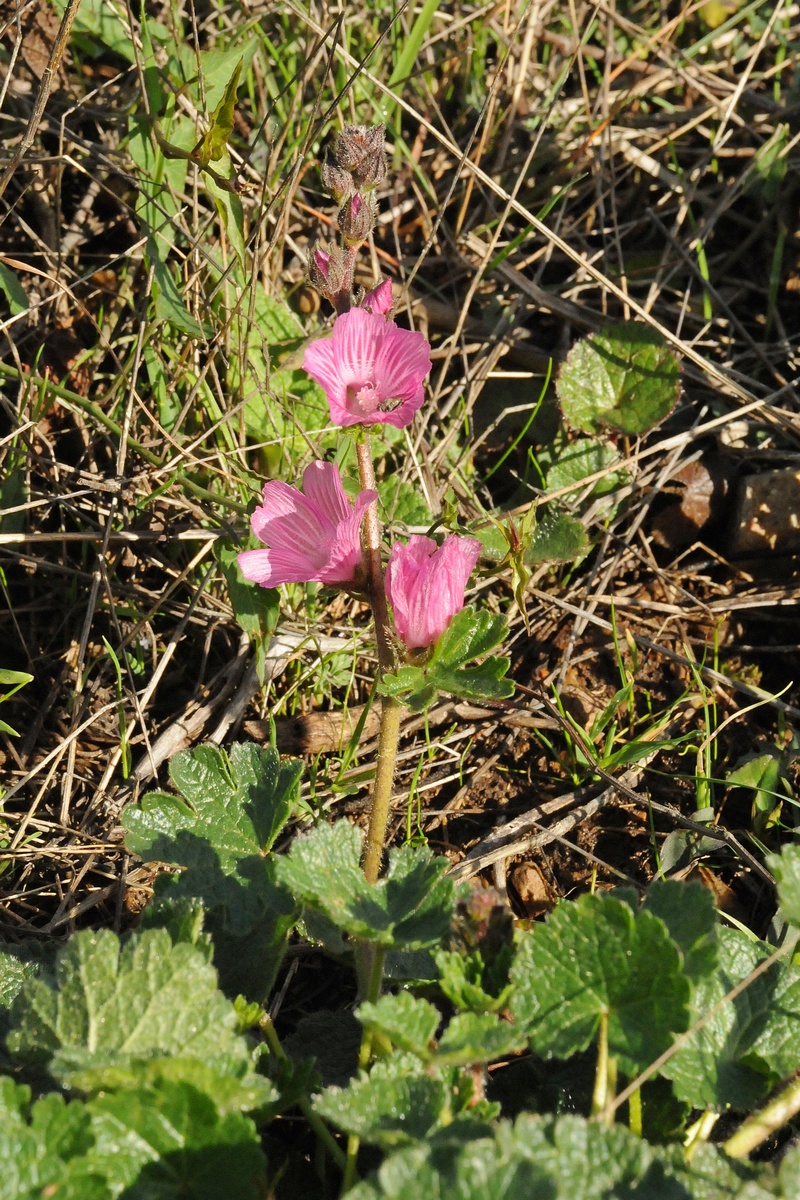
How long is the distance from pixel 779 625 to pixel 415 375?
1651 millimetres

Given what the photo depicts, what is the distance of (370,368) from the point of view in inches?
89.9

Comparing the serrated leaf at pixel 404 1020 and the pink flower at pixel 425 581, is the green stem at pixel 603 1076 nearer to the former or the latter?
the serrated leaf at pixel 404 1020

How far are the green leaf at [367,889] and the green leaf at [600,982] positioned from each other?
176mm

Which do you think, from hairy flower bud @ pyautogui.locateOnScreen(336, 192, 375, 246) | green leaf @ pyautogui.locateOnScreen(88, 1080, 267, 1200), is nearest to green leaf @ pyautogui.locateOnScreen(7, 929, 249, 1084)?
green leaf @ pyautogui.locateOnScreen(88, 1080, 267, 1200)

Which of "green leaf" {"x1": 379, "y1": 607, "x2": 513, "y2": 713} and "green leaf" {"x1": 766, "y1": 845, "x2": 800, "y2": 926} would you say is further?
"green leaf" {"x1": 379, "y1": 607, "x2": 513, "y2": 713}

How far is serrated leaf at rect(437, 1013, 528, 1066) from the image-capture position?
1.73 metres

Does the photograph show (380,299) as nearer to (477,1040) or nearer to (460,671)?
(460,671)

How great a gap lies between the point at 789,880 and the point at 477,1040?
24.3 inches

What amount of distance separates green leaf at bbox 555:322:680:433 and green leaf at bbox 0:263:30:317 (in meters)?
1.62

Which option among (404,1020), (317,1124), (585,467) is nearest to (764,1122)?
(404,1020)

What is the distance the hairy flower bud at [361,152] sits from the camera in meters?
2.33

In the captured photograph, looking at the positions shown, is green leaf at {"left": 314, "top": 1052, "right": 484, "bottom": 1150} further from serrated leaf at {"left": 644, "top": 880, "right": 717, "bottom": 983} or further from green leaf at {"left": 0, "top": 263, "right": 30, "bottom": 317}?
green leaf at {"left": 0, "top": 263, "right": 30, "bottom": 317}

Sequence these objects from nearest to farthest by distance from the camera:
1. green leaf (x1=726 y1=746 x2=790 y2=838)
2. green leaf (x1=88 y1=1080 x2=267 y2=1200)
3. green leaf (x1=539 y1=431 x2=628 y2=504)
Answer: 1. green leaf (x1=88 y1=1080 x2=267 y2=1200)
2. green leaf (x1=726 y1=746 x2=790 y2=838)
3. green leaf (x1=539 y1=431 x2=628 y2=504)

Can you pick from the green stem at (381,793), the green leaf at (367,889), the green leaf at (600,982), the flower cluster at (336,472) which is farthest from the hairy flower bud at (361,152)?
Result: the green leaf at (600,982)
